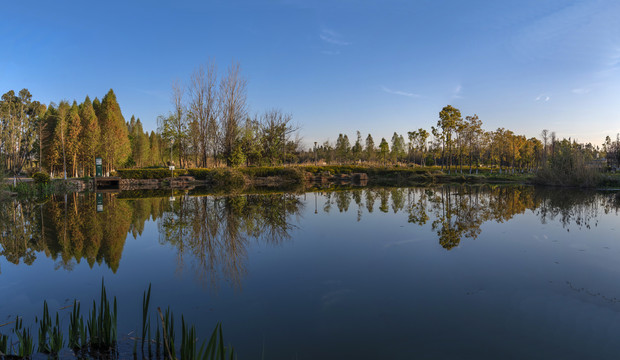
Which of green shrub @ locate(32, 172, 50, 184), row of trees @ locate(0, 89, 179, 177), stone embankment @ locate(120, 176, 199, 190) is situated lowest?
stone embankment @ locate(120, 176, 199, 190)

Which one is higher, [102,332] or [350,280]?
[102,332]

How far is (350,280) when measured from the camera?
4.78 m

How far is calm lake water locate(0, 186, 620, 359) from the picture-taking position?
310 cm

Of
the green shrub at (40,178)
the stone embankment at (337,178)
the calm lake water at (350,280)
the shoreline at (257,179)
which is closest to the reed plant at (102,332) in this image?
the calm lake water at (350,280)

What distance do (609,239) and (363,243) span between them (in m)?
5.51

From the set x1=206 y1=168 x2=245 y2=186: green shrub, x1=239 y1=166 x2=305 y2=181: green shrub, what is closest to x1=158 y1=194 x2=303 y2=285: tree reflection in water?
x1=206 y1=168 x2=245 y2=186: green shrub

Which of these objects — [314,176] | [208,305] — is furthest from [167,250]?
[314,176]

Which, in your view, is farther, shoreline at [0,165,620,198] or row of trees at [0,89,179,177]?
row of trees at [0,89,179,177]

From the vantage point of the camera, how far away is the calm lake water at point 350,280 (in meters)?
3.10

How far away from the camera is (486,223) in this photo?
911 centimetres

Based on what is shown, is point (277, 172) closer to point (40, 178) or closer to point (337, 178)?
point (337, 178)

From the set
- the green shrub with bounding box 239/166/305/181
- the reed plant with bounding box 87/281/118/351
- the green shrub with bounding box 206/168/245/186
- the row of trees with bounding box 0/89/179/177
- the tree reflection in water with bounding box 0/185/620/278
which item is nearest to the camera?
the reed plant with bounding box 87/281/118/351

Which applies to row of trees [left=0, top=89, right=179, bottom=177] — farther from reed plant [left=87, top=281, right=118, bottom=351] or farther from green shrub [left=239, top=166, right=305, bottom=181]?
reed plant [left=87, top=281, right=118, bottom=351]

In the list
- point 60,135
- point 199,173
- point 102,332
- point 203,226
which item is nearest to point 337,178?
point 199,173
